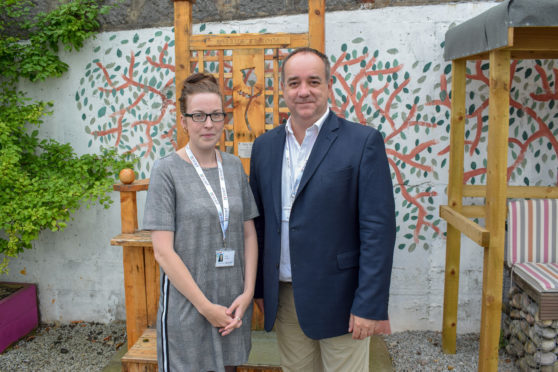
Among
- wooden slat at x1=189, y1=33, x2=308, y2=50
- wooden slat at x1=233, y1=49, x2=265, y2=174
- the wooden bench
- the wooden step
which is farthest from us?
wooden slat at x1=233, y1=49, x2=265, y2=174

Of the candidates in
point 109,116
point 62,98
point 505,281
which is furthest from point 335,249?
point 62,98

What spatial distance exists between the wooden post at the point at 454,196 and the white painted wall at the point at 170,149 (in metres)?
0.26

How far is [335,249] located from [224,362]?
2.31 ft

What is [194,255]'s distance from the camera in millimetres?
1854

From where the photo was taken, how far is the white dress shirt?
191cm

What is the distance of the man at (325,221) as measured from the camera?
180cm

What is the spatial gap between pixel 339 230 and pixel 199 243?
0.59m

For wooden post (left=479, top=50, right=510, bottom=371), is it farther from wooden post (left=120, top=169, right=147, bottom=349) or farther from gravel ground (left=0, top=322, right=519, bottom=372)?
wooden post (left=120, top=169, right=147, bottom=349)

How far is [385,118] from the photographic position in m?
3.80

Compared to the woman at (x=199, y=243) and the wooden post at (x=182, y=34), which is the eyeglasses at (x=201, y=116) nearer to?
the woman at (x=199, y=243)

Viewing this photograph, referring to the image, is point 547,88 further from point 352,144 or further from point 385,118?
point 352,144

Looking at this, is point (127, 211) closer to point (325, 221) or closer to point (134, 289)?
point (134, 289)

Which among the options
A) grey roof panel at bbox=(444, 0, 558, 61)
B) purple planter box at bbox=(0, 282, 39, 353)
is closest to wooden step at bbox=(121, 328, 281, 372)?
purple planter box at bbox=(0, 282, 39, 353)

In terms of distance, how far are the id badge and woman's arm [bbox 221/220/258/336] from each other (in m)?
0.12
